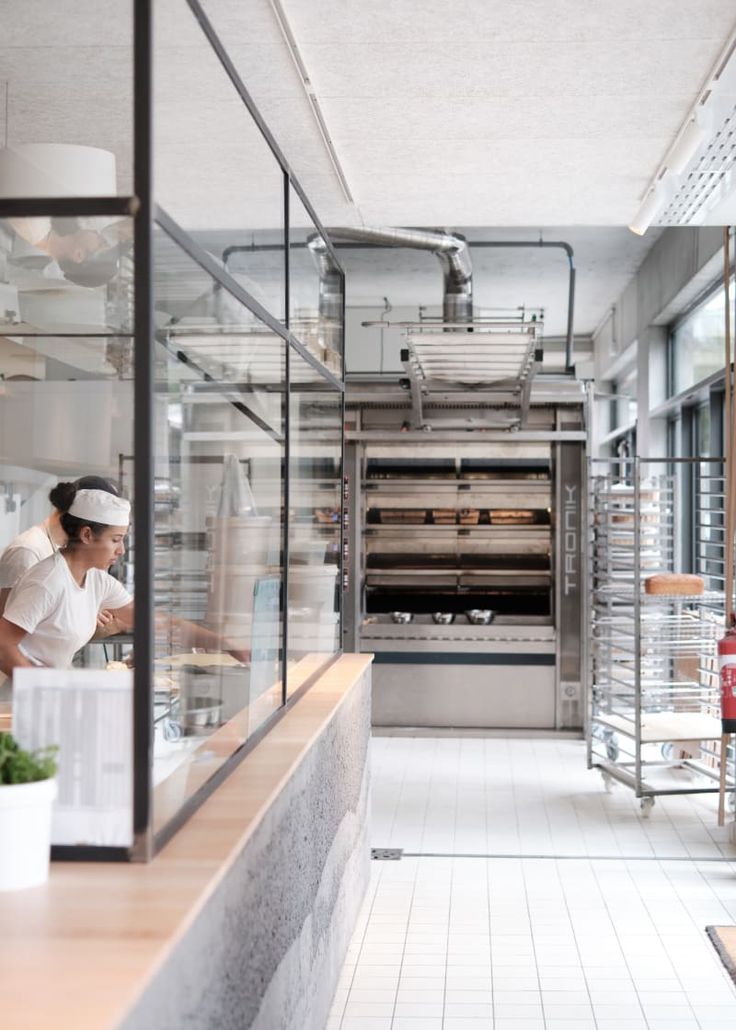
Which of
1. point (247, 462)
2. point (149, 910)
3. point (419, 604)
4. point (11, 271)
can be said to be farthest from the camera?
point (419, 604)

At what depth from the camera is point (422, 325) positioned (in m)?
6.63

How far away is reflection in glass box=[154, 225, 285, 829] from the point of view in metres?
→ 2.40

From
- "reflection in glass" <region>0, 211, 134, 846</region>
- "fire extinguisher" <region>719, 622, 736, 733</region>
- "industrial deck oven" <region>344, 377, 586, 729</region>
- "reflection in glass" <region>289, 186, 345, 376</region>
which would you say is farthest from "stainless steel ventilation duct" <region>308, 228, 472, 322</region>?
"fire extinguisher" <region>719, 622, 736, 733</region>

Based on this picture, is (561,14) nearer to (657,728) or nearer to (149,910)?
(149,910)

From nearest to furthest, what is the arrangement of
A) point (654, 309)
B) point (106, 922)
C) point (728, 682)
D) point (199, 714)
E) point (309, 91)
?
1. point (106, 922)
2. point (199, 714)
3. point (309, 91)
4. point (728, 682)
5. point (654, 309)

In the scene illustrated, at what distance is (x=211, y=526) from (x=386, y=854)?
9.04 ft

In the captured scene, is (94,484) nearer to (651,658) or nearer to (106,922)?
(106,922)

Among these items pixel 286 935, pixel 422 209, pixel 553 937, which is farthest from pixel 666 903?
pixel 422 209

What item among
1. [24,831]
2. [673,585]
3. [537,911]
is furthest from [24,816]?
[673,585]

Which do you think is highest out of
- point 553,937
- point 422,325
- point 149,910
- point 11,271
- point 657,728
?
point 422,325

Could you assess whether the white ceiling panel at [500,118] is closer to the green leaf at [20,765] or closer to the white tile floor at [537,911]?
the green leaf at [20,765]

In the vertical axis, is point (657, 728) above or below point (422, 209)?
below

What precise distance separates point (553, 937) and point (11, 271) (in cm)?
282

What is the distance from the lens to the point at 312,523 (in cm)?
439
